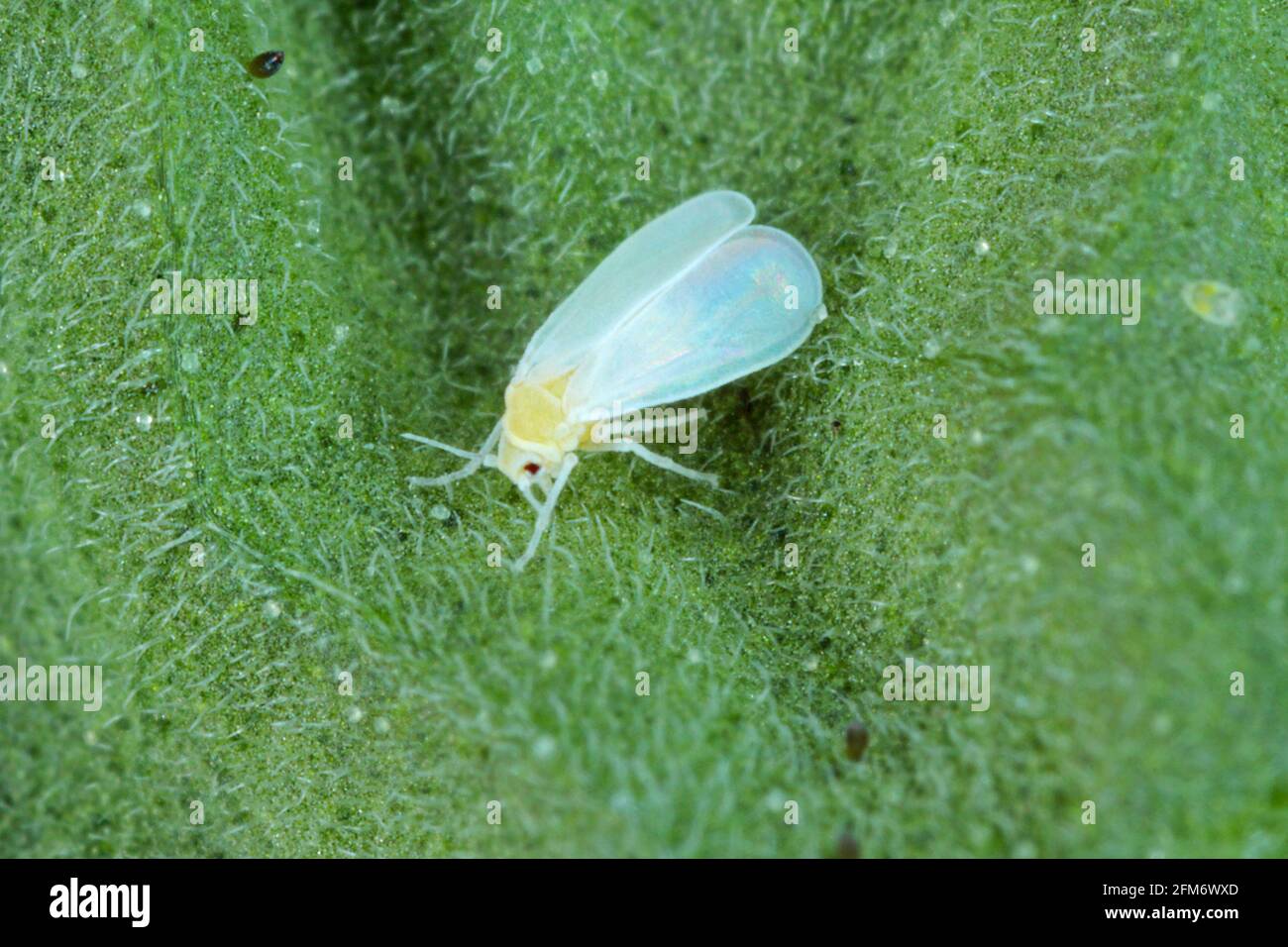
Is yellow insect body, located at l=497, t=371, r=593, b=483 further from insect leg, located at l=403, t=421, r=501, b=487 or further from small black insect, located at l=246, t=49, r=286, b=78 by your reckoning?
small black insect, located at l=246, t=49, r=286, b=78

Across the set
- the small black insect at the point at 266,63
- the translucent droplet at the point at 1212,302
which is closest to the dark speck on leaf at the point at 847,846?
the translucent droplet at the point at 1212,302

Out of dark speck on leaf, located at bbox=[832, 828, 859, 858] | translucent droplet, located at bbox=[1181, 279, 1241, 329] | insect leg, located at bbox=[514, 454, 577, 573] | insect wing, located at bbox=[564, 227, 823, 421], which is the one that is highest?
insect wing, located at bbox=[564, 227, 823, 421]

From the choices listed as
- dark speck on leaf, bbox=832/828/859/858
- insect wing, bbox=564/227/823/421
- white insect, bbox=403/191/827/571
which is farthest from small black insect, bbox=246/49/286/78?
dark speck on leaf, bbox=832/828/859/858

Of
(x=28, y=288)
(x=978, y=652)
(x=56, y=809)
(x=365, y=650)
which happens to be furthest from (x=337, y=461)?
(x=978, y=652)

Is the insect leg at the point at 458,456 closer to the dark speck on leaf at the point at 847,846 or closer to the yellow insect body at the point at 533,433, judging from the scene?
the yellow insect body at the point at 533,433

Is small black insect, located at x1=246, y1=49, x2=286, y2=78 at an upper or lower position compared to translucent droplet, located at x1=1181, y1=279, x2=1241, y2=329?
upper
